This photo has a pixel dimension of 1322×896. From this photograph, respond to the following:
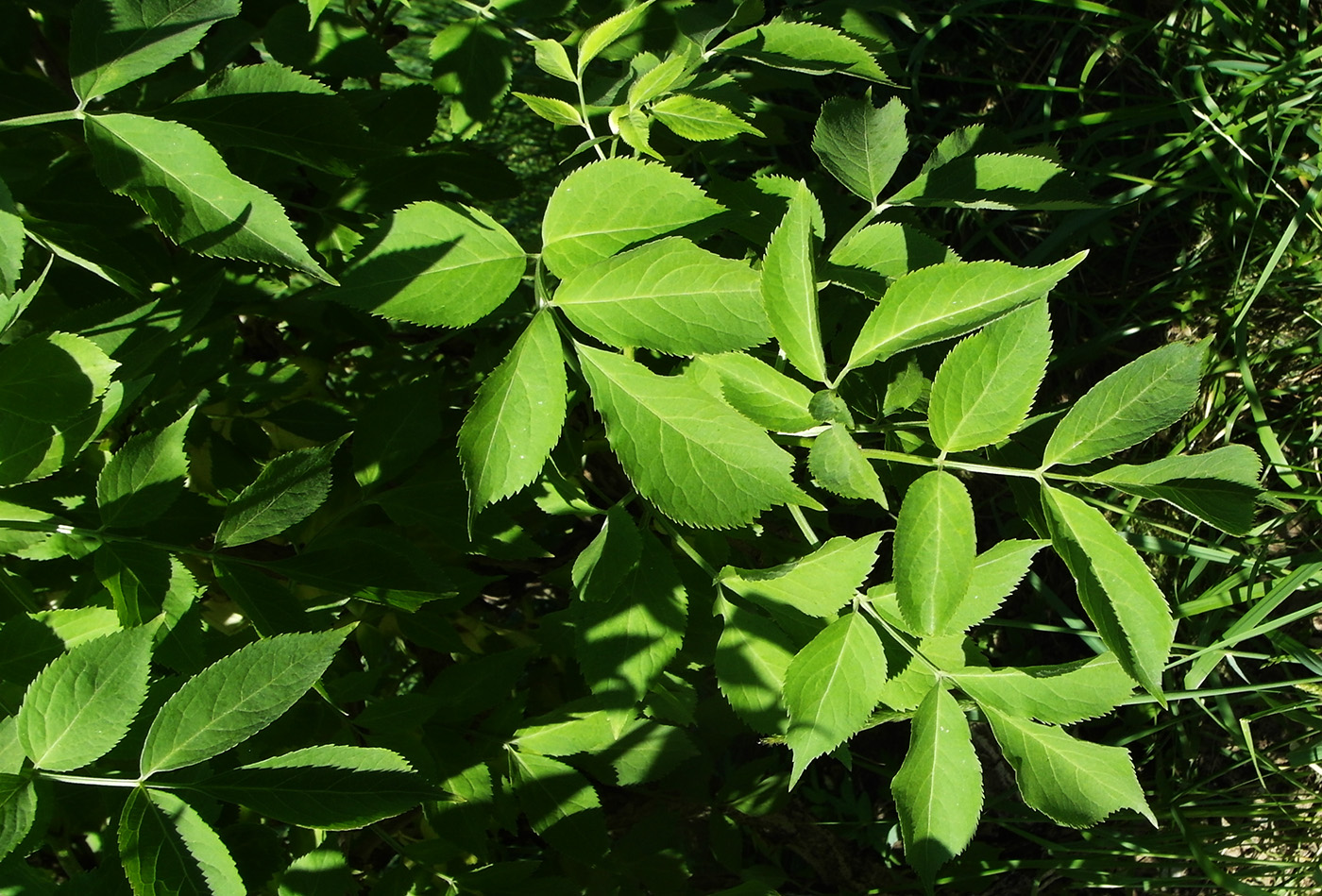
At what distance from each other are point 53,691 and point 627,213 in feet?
2.34

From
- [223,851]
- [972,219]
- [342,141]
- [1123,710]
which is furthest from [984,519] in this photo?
[223,851]

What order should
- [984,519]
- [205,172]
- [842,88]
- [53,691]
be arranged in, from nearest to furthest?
[53,691]
[205,172]
[984,519]
[842,88]

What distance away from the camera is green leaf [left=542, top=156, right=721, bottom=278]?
3.46ft

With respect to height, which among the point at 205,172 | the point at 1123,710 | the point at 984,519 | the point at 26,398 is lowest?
the point at 1123,710

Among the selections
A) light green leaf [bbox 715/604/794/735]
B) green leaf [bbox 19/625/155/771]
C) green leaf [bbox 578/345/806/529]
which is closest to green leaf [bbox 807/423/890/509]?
green leaf [bbox 578/345/806/529]

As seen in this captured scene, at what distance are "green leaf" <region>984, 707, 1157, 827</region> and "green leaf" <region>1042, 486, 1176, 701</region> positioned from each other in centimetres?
18

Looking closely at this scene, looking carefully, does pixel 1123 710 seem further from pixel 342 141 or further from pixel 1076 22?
pixel 342 141

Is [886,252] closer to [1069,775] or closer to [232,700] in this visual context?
[1069,775]

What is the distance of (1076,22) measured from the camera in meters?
2.33

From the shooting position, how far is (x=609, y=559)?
4.01 ft

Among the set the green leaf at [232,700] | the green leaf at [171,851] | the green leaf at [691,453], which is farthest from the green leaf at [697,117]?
the green leaf at [171,851]

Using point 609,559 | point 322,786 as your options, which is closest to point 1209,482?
point 609,559

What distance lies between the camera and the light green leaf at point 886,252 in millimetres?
1252

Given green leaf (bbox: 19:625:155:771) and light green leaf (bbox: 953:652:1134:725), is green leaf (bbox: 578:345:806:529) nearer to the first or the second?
light green leaf (bbox: 953:652:1134:725)
